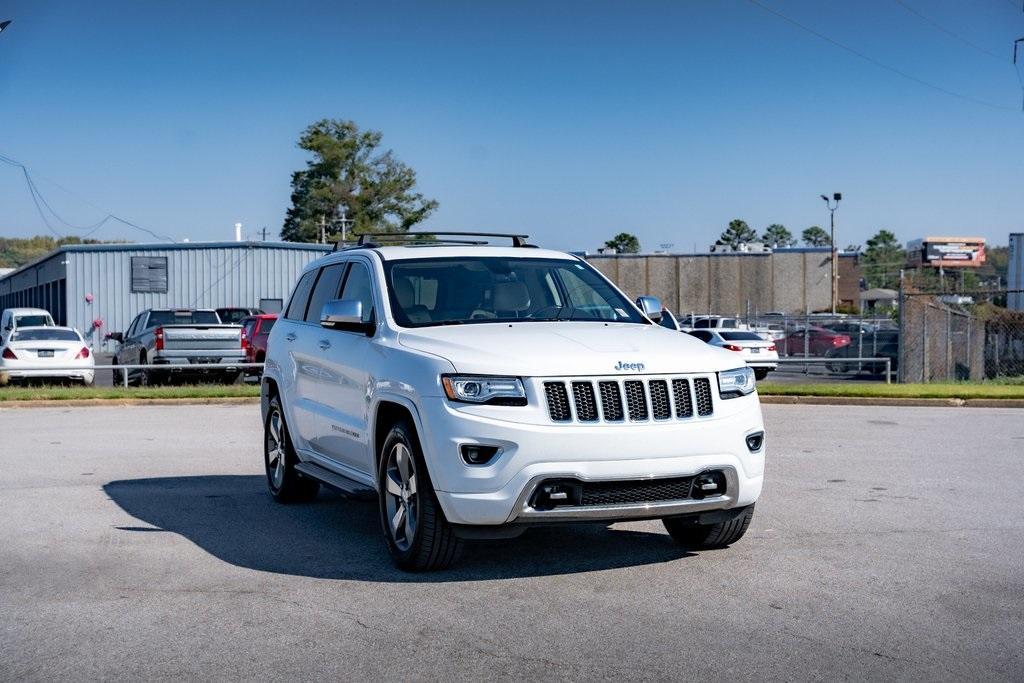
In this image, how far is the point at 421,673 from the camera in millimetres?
4980

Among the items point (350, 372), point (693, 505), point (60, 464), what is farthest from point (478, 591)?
point (60, 464)

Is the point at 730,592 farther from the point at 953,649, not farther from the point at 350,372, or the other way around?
the point at 350,372

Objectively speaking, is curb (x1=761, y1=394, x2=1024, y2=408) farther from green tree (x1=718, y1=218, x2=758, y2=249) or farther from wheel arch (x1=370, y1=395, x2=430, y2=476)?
green tree (x1=718, y1=218, x2=758, y2=249)

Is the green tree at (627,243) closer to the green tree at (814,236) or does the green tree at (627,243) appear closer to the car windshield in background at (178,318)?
the green tree at (814,236)

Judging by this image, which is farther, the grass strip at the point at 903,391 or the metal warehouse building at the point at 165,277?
the metal warehouse building at the point at 165,277

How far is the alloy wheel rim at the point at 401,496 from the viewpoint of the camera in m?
6.78

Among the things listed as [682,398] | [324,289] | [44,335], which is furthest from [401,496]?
[44,335]

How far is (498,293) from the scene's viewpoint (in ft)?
26.2

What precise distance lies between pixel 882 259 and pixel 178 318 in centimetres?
14138

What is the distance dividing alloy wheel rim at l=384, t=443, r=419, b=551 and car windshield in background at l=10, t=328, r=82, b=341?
71.0 ft

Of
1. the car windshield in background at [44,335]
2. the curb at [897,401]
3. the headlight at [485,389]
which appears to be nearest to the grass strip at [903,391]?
the curb at [897,401]

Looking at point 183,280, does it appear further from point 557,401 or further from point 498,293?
point 557,401

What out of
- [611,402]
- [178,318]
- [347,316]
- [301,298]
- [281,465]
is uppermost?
[301,298]

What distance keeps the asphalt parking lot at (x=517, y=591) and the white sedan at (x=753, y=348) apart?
19154mm
